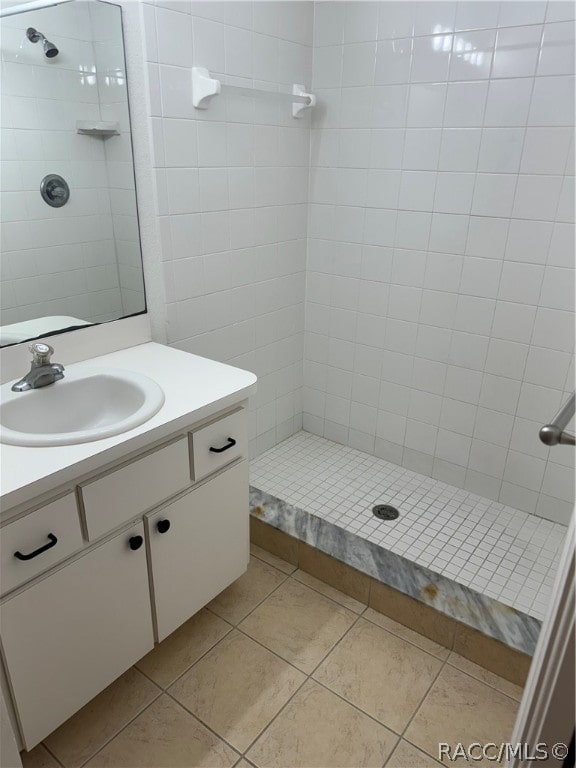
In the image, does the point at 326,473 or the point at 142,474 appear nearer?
the point at 142,474

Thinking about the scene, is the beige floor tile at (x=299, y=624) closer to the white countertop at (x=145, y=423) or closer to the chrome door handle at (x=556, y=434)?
the white countertop at (x=145, y=423)

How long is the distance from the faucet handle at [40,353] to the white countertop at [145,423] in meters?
0.07

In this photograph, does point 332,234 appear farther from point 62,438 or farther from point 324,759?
point 324,759

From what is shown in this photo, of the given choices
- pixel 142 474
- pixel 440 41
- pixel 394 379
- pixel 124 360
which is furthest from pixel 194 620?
pixel 440 41

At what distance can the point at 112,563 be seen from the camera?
1.24 m

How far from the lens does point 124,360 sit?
160 centimetres

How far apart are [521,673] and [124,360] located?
4.83 feet

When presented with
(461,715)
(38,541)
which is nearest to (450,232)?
(461,715)

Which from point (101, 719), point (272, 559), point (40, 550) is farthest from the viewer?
point (272, 559)

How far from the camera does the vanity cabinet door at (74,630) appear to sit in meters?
1.10

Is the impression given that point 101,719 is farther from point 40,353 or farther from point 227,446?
point 40,353

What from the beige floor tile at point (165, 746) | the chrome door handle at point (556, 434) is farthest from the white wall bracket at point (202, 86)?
the beige floor tile at point (165, 746)

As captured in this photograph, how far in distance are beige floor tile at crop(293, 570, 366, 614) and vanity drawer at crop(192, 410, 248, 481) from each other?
0.64 m

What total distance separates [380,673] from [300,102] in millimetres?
1981
